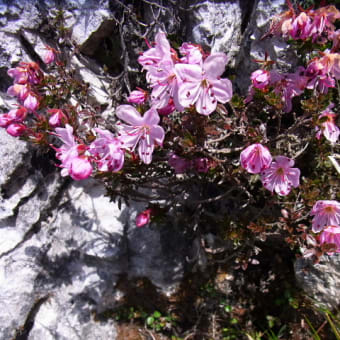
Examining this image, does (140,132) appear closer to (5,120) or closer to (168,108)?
(168,108)

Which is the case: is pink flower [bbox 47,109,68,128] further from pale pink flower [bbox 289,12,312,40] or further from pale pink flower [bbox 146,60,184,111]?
pale pink flower [bbox 289,12,312,40]

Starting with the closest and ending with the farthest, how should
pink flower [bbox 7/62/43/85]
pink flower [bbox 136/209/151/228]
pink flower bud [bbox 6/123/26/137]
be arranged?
pink flower bud [bbox 6/123/26/137] → pink flower [bbox 7/62/43/85] → pink flower [bbox 136/209/151/228]

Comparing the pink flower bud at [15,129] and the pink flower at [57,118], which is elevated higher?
the pink flower at [57,118]

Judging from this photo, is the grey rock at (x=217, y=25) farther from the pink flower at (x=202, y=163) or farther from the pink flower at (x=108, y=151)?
the pink flower at (x=108, y=151)

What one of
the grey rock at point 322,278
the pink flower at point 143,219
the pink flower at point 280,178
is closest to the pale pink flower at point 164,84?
the pink flower at point 280,178

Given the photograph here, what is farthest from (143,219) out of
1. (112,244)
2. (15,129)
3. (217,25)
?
(217,25)

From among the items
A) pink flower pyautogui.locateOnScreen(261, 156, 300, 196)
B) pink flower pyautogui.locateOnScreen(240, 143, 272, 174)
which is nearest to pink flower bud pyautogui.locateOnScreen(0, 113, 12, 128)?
pink flower pyautogui.locateOnScreen(240, 143, 272, 174)

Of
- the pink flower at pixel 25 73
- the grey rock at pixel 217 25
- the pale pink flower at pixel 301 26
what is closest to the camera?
the pale pink flower at pixel 301 26
